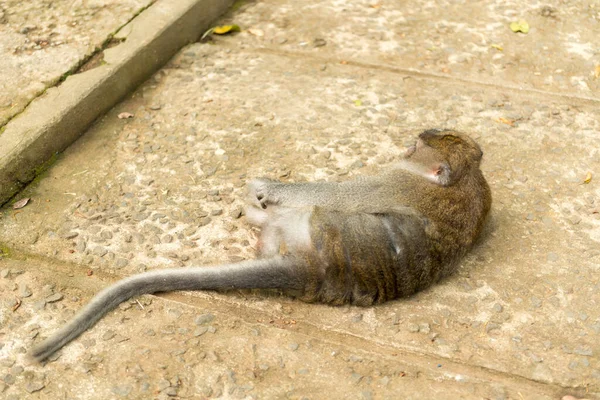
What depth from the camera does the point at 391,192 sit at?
3508mm

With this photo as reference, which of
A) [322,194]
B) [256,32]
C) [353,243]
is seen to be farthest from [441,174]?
[256,32]

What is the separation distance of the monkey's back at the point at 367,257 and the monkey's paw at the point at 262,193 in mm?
393

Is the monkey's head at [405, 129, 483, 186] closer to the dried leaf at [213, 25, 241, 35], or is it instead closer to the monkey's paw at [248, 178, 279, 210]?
the monkey's paw at [248, 178, 279, 210]

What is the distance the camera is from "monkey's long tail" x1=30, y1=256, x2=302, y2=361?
125 inches

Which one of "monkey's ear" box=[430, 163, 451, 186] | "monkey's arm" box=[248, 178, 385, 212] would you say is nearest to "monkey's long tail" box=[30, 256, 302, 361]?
"monkey's arm" box=[248, 178, 385, 212]

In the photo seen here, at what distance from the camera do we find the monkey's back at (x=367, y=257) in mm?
3145

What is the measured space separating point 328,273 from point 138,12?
2654 mm

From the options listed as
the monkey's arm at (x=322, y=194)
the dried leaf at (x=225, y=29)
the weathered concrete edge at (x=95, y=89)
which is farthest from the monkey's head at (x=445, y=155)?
the dried leaf at (x=225, y=29)

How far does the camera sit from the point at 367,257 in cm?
314

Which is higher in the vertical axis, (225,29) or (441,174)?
(441,174)

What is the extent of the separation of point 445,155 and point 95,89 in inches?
78.1

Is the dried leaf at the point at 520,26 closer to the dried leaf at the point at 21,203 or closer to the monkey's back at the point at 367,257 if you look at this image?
the monkey's back at the point at 367,257

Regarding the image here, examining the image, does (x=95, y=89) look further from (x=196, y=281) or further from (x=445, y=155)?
(x=445, y=155)

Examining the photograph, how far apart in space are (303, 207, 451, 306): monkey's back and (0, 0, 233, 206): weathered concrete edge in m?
1.58
